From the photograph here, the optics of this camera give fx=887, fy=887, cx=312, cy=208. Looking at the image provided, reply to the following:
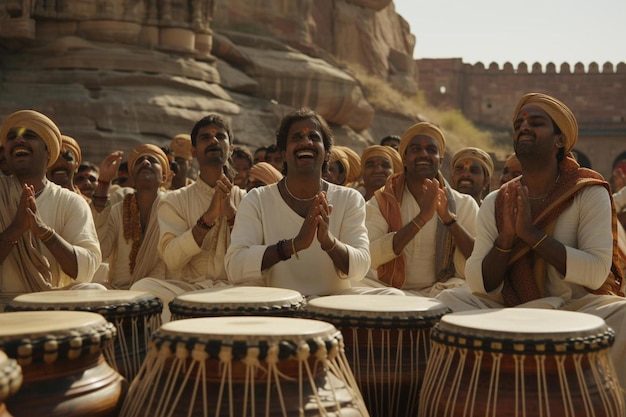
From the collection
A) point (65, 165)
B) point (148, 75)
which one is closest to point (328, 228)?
point (65, 165)

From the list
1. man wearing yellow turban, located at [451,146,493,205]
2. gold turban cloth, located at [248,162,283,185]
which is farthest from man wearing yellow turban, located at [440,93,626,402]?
gold turban cloth, located at [248,162,283,185]

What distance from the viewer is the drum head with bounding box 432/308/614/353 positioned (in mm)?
2818

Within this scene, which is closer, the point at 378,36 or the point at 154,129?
the point at 154,129

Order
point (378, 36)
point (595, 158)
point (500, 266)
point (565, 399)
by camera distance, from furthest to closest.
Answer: point (595, 158), point (378, 36), point (500, 266), point (565, 399)

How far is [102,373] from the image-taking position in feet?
9.33

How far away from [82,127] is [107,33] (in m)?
2.33

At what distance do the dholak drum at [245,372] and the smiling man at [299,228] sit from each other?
5.51 ft

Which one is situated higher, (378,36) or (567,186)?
(378,36)

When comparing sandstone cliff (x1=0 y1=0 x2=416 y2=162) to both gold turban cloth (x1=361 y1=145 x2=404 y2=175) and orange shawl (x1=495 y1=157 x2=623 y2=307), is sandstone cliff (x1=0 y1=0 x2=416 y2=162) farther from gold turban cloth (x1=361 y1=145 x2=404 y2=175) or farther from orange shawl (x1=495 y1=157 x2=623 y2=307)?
orange shawl (x1=495 y1=157 x2=623 y2=307)

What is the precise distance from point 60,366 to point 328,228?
6.31 feet

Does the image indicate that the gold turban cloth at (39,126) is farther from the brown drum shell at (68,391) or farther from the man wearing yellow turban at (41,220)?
the brown drum shell at (68,391)

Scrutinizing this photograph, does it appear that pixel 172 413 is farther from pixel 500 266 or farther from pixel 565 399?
pixel 500 266

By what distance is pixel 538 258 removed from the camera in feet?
13.9

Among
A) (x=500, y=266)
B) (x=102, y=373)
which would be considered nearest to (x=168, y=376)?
(x=102, y=373)
